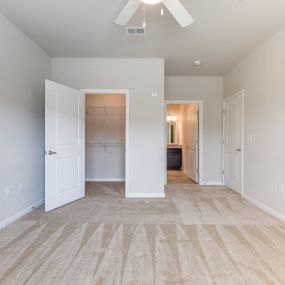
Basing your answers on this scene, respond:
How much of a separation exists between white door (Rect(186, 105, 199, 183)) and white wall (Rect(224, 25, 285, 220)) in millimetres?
1559

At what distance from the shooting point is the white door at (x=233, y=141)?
4.68m

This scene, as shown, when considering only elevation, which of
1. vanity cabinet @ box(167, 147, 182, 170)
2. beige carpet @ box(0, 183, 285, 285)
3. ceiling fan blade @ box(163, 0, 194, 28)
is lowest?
beige carpet @ box(0, 183, 285, 285)

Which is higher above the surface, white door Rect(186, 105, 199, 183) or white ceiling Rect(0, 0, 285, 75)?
white ceiling Rect(0, 0, 285, 75)

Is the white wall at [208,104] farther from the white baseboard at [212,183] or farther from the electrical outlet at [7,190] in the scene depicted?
the electrical outlet at [7,190]

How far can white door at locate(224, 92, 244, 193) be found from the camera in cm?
468

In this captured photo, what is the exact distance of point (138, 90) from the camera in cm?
449

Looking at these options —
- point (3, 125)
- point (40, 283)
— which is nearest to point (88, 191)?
point (3, 125)

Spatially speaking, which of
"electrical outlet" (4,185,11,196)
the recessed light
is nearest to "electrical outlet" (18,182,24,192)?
"electrical outlet" (4,185,11,196)

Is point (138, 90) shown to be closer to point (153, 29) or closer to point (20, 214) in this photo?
point (153, 29)

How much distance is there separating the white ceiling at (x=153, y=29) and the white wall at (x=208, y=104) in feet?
3.73

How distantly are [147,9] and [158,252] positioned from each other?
8.74 feet

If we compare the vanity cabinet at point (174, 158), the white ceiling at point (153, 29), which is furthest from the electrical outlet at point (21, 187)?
the vanity cabinet at point (174, 158)

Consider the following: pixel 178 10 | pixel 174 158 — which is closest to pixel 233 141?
pixel 174 158

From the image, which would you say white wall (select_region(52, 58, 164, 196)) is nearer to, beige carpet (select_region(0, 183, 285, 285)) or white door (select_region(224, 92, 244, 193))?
beige carpet (select_region(0, 183, 285, 285))
